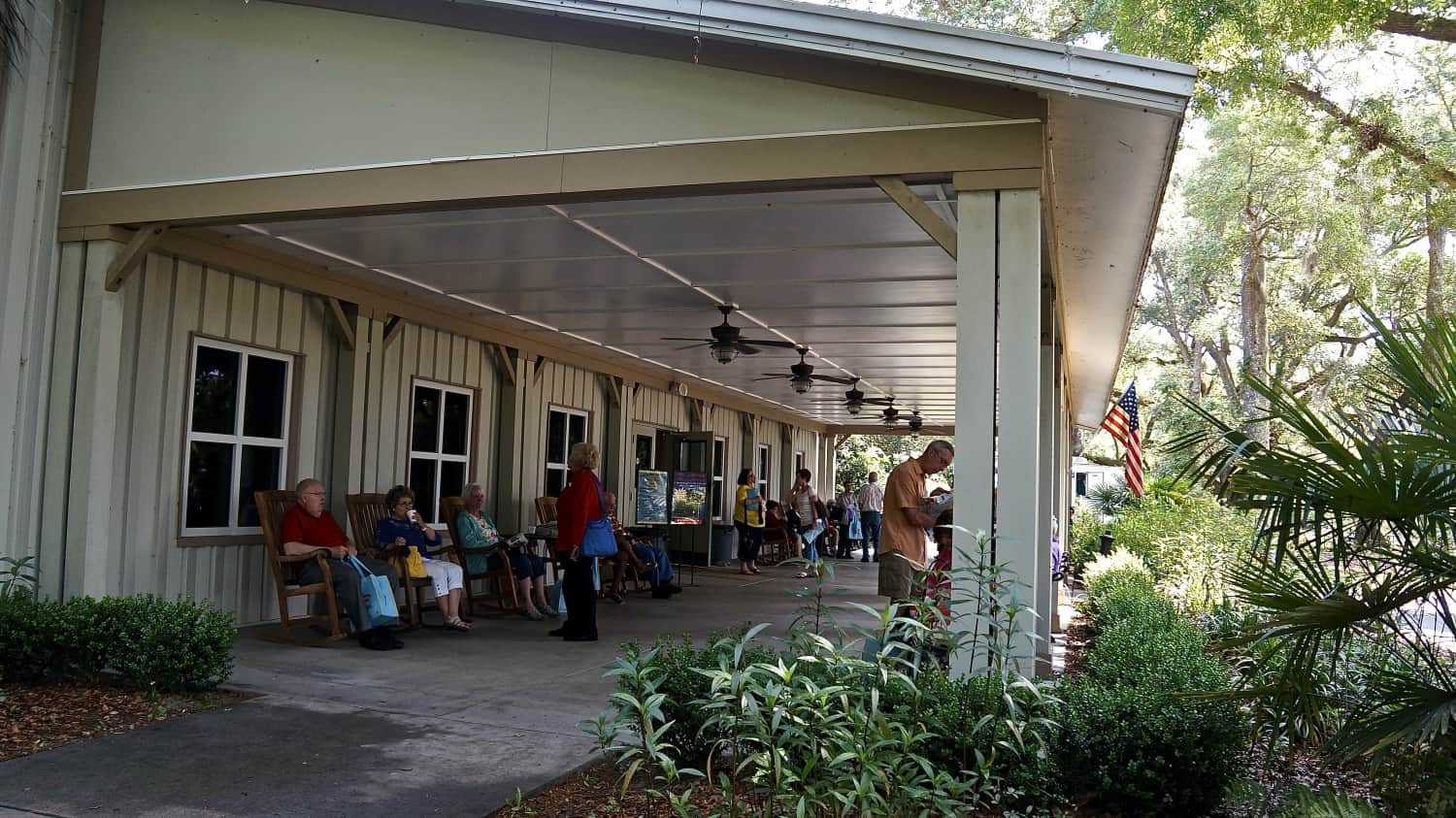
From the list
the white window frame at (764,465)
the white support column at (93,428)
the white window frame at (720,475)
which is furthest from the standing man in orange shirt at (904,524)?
the white window frame at (764,465)

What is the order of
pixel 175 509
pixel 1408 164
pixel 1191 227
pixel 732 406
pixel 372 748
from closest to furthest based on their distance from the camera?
pixel 372 748 → pixel 175 509 → pixel 1408 164 → pixel 732 406 → pixel 1191 227

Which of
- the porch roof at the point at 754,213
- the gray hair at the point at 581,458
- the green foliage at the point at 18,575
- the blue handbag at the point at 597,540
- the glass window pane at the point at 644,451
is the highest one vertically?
the porch roof at the point at 754,213

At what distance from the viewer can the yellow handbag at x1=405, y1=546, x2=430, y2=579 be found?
838 cm

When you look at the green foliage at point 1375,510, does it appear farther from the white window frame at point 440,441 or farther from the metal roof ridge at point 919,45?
the white window frame at point 440,441

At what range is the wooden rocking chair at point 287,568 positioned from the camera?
24.6ft

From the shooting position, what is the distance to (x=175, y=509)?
7.49 m

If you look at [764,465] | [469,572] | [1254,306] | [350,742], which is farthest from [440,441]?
[1254,306]

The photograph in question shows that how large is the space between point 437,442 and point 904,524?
5.60 metres

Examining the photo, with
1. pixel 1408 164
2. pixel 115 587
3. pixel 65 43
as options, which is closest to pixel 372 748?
pixel 115 587

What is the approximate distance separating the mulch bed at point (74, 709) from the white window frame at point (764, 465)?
53.6ft

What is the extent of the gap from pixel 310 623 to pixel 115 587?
155 cm

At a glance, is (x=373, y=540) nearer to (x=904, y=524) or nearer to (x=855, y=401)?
(x=904, y=524)

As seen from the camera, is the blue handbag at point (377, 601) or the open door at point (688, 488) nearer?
the blue handbag at point (377, 601)

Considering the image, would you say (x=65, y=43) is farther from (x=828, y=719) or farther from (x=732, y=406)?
(x=732, y=406)
